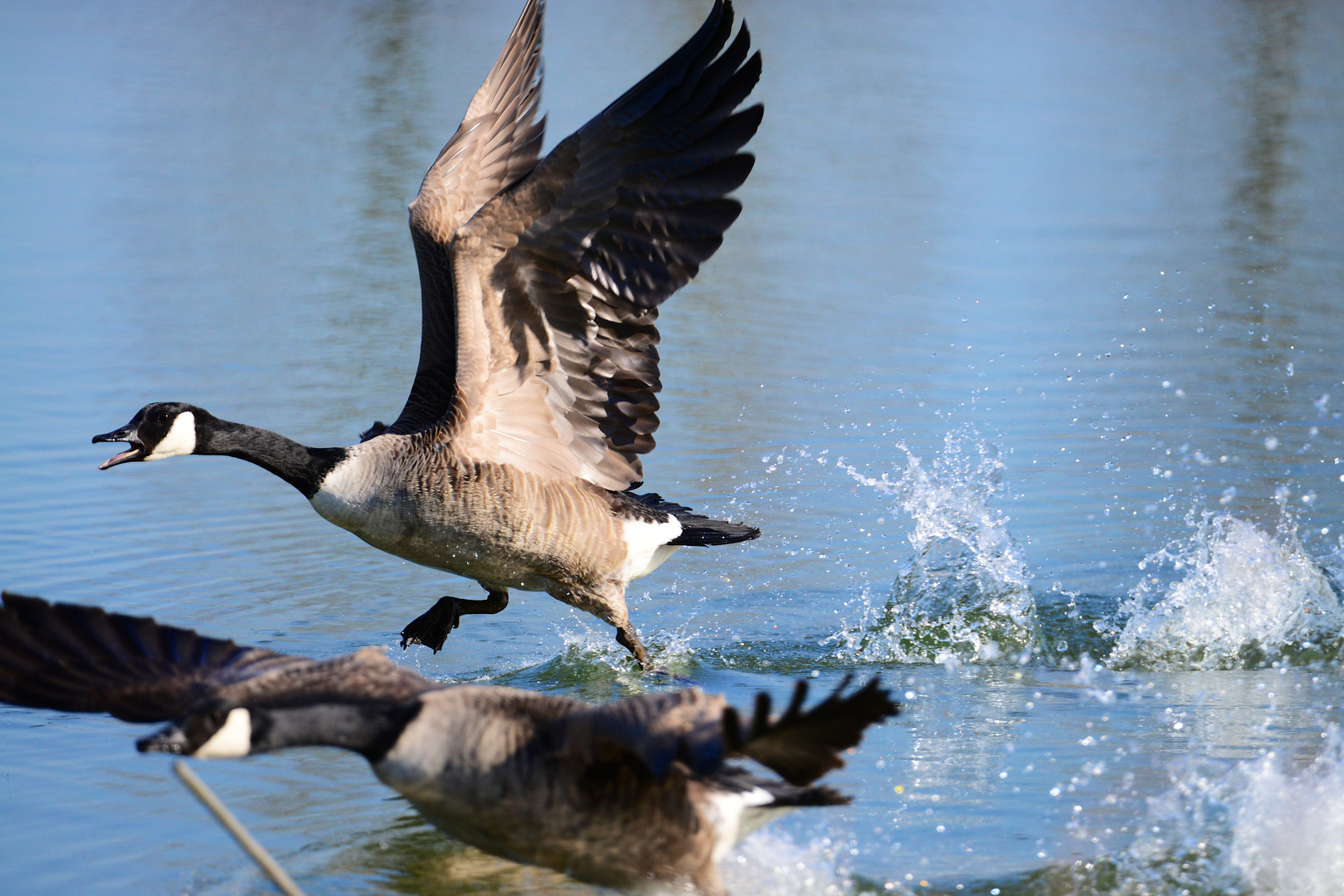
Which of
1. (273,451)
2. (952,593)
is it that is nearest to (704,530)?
(952,593)

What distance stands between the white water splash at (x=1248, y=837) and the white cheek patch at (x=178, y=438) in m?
3.73

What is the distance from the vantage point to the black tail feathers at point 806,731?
10.2 ft

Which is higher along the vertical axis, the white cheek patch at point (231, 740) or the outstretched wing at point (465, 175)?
the outstretched wing at point (465, 175)

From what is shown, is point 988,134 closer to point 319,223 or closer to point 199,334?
point 319,223

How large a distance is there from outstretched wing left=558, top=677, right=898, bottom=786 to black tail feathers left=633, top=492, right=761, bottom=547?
271 centimetres

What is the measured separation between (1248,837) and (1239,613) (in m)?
1.90

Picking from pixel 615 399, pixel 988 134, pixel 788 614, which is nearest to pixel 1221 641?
pixel 788 614

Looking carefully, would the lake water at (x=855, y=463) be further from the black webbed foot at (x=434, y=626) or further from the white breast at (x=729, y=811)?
the white breast at (x=729, y=811)

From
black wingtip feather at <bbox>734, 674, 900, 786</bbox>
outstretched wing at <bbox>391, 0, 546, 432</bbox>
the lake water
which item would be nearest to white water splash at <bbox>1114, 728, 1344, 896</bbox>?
the lake water

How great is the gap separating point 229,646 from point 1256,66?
19302 mm

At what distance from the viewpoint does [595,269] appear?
19.0 feet

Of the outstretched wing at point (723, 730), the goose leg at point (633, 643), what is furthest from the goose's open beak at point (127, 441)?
the outstretched wing at point (723, 730)

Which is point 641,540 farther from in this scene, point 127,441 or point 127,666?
point 127,666

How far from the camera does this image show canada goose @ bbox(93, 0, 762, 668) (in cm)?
547
